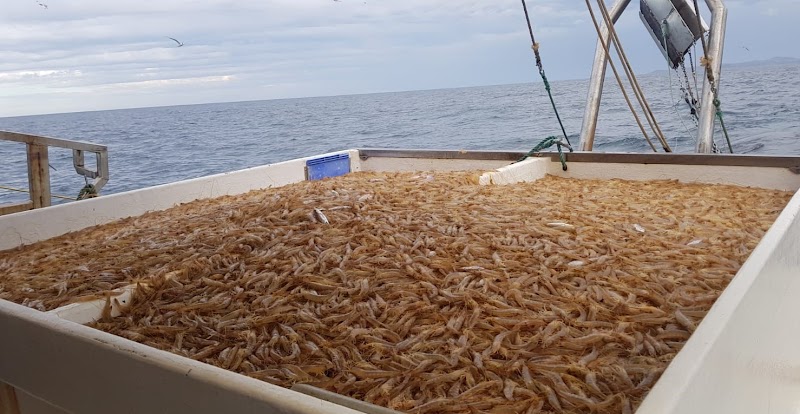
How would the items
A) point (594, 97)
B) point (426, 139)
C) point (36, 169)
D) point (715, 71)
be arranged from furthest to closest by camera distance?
point (426, 139) → point (594, 97) → point (715, 71) → point (36, 169)

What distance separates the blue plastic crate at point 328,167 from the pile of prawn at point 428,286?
1887 mm

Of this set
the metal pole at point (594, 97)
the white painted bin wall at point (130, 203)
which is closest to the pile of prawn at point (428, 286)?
the white painted bin wall at point (130, 203)

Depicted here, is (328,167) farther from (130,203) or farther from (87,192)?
(87,192)

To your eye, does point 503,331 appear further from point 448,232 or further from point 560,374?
point 448,232

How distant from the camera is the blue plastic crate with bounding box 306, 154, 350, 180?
6254 millimetres

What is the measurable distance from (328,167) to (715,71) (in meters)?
4.00

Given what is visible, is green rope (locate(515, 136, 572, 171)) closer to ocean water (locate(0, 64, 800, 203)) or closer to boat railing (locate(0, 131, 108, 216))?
boat railing (locate(0, 131, 108, 216))

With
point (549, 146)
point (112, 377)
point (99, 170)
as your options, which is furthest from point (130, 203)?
point (549, 146)

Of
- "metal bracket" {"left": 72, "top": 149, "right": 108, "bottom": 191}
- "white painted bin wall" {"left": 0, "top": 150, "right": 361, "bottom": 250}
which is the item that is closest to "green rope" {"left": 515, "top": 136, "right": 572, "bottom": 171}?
"white painted bin wall" {"left": 0, "top": 150, "right": 361, "bottom": 250}

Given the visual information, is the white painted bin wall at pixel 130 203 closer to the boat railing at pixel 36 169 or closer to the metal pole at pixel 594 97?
the boat railing at pixel 36 169

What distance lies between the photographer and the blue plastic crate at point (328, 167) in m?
6.25

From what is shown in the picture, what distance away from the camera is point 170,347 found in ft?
Answer: 7.64

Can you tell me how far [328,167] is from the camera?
20.9 feet

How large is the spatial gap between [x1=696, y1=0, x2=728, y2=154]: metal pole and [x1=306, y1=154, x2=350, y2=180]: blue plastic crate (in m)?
3.59
